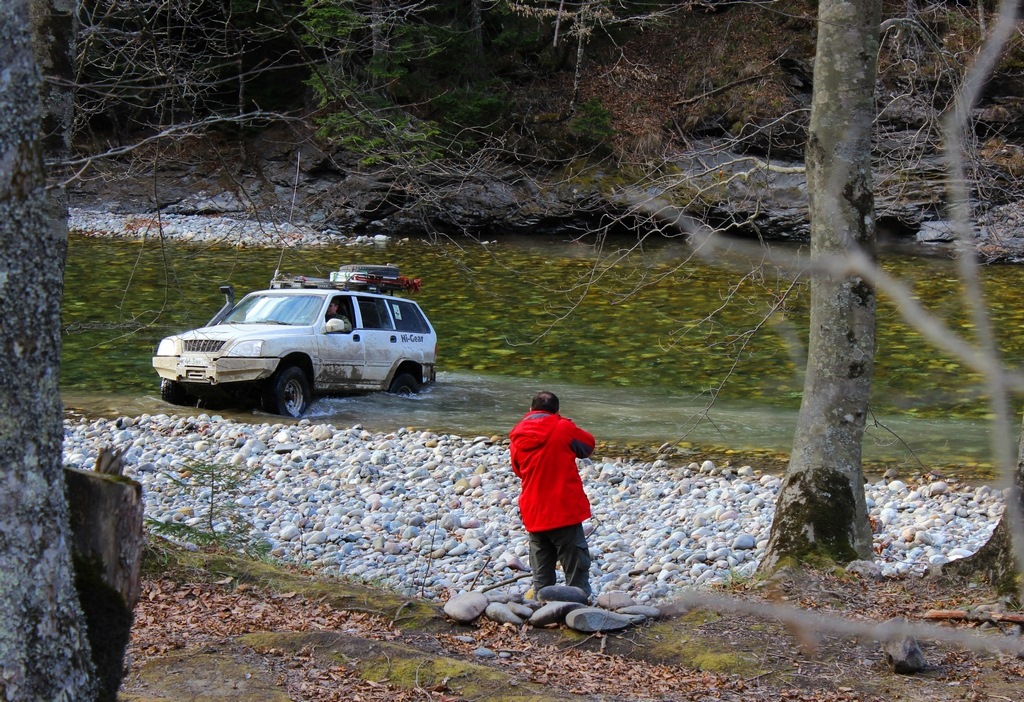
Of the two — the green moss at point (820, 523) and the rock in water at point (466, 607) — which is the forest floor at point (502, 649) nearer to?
the rock in water at point (466, 607)

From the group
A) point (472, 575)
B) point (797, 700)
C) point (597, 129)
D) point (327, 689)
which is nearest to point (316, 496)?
point (472, 575)

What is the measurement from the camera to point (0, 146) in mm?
3201

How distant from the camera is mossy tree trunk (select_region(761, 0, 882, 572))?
23.4 feet

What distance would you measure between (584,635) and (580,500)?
134 cm

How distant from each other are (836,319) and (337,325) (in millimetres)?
9096

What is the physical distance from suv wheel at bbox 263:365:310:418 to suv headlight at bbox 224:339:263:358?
55 cm

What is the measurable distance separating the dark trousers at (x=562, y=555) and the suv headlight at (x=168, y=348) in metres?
8.22

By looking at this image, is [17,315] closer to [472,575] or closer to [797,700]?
→ [797,700]

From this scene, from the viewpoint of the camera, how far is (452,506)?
10.6 metres

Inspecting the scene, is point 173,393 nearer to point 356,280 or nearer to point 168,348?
point 168,348

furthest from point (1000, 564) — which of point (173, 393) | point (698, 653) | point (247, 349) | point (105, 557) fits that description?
point (173, 393)

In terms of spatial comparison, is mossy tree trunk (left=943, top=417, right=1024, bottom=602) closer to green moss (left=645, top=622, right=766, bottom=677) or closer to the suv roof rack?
green moss (left=645, top=622, right=766, bottom=677)

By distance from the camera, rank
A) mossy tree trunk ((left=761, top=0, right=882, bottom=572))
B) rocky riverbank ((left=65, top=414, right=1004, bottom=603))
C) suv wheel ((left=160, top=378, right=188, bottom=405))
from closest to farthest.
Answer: mossy tree trunk ((left=761, top=0, right=882, bottom=572)) → rocky riverbank ((left=65, top=414, right=1004, bottom=603)) → suv wheel ((left=160, top=378, right=188, bottom=405))

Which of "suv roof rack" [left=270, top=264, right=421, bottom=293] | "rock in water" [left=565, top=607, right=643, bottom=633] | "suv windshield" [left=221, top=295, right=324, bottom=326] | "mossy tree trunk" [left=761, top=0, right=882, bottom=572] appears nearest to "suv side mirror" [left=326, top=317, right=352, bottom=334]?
"suv windshield" [left=221, top=295, right=324, bottom=326]
